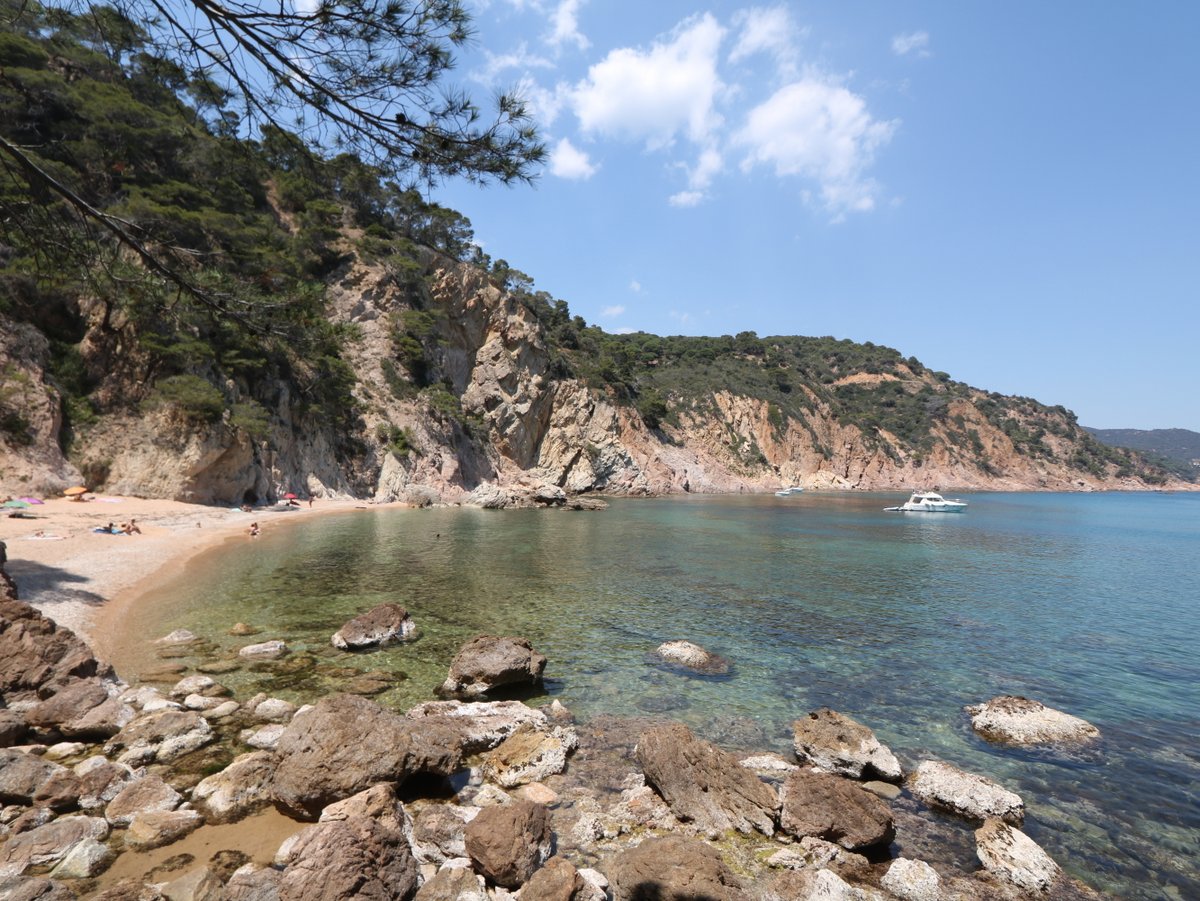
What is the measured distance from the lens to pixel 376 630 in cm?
1175

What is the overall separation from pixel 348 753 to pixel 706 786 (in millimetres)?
3946

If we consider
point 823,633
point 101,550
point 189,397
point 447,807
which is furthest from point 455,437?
point 447,807

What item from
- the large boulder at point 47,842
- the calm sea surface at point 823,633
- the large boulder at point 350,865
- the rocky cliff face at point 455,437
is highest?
the rocky cliff face at point 455,437

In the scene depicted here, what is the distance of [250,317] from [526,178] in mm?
3573

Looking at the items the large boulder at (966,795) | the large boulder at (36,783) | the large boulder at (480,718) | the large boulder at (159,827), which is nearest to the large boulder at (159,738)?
the large boulder at (36,783)

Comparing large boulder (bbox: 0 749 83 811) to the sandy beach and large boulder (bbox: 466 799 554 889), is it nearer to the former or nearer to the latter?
large boulder (bbox: 466 799 554 889)

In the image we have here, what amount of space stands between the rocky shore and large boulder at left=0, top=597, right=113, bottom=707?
A: 0.03 m

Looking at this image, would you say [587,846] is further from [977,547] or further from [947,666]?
[977,547]

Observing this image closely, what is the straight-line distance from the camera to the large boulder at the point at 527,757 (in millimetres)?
6875

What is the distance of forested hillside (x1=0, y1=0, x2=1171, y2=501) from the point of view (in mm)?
6746

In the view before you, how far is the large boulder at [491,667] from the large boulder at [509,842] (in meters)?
4.14

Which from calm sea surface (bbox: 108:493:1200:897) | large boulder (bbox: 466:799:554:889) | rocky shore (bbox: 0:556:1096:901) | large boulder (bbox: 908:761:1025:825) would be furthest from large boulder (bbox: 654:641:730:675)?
large boulder (bbox: 466:799:554:889)

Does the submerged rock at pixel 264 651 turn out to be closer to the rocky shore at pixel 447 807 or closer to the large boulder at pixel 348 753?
the rocky shore at pixel 447 807

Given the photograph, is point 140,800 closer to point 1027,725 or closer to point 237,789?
point 237,789
